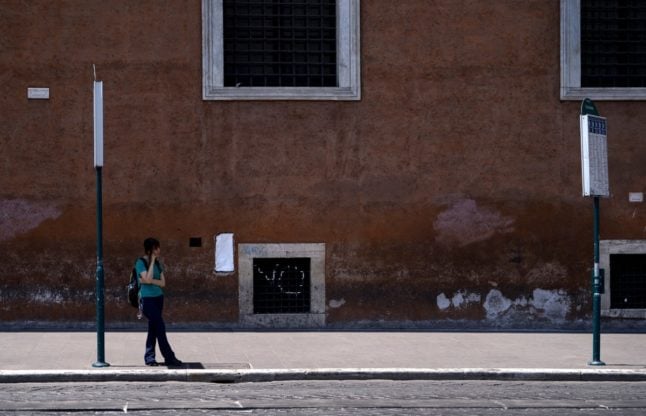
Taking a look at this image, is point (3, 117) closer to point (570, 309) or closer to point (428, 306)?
point (428, 306)

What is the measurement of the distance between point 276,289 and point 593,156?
237 inches

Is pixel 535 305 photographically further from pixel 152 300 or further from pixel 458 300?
pixel 152 300

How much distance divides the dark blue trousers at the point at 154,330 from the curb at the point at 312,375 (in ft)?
1.24

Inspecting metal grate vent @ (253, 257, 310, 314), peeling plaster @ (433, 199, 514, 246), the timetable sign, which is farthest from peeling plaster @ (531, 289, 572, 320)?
the timetable sign

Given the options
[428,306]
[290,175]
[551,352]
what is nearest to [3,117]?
[290,175]

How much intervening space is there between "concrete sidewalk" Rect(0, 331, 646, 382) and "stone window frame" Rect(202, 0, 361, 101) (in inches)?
150

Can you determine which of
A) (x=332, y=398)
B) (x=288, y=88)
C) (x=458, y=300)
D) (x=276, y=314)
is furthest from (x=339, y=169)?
(x=332, y=398)

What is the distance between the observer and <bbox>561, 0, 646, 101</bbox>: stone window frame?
57.2 feet

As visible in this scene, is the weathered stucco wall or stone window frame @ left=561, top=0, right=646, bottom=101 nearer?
the weathered stucco wall

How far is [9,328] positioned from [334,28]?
708 centimetres

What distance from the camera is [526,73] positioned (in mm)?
17422

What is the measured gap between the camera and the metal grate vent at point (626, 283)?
17516 millimetres

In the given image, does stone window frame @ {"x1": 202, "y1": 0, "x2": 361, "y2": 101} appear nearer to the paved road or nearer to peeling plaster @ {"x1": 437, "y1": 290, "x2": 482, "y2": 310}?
peeling plaster @ {"x1": 437, "y1": 290, "x2": 482, "y2": 310}

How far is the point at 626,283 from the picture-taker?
17516 mm
